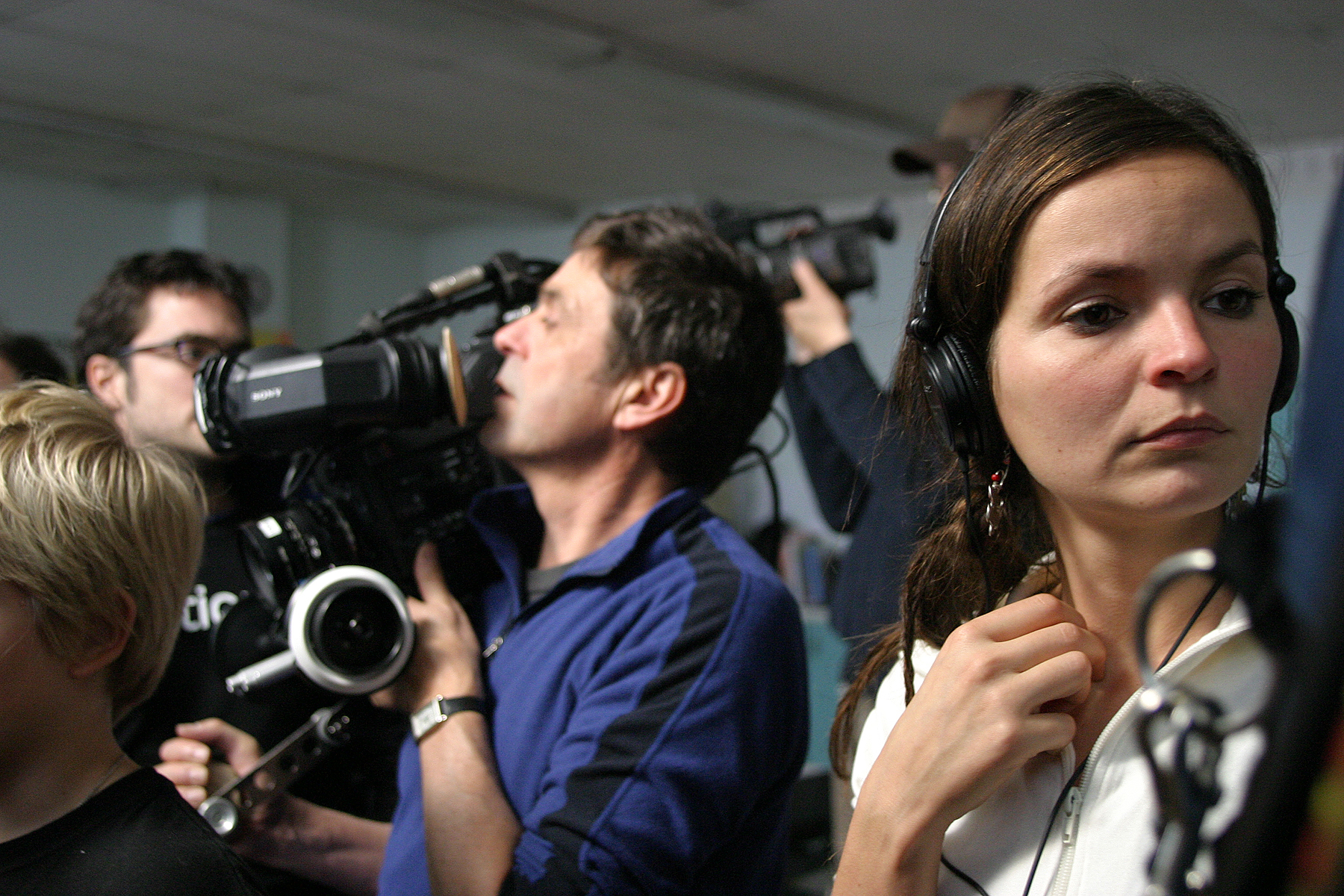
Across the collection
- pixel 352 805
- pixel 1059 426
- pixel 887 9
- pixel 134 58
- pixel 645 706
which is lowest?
pixel 352 805

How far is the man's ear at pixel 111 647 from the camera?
94cm

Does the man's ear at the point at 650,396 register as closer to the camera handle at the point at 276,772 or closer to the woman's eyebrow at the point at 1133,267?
the camera handle at the point at 276,772

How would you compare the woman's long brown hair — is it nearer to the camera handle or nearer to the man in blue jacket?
the man in blue jacket

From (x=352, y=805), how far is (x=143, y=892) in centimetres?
64

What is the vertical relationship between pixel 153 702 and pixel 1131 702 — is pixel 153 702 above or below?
below

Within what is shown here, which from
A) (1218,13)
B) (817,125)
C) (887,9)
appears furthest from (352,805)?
(817,125)

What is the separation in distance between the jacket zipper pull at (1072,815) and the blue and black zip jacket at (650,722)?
41 cm

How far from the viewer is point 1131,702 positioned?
2.18ft

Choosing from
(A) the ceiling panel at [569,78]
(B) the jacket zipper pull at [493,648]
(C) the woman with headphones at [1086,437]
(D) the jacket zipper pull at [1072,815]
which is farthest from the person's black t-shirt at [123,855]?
(A) the ceiling panel at [569,78]

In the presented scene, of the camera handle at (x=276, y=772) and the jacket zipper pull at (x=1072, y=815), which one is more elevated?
the jacket zipper pull at (x=1072, y=815)

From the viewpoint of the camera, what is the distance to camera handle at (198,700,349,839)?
1157 millimetres

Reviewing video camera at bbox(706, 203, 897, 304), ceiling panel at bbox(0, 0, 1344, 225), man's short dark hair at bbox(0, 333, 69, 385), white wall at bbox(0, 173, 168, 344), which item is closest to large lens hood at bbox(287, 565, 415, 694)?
video camera at bbox(706, 203, 897, 304)

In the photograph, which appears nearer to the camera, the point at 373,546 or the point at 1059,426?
the point at 1059,426

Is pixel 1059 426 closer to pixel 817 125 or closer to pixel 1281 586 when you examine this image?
pixel 1281 586
